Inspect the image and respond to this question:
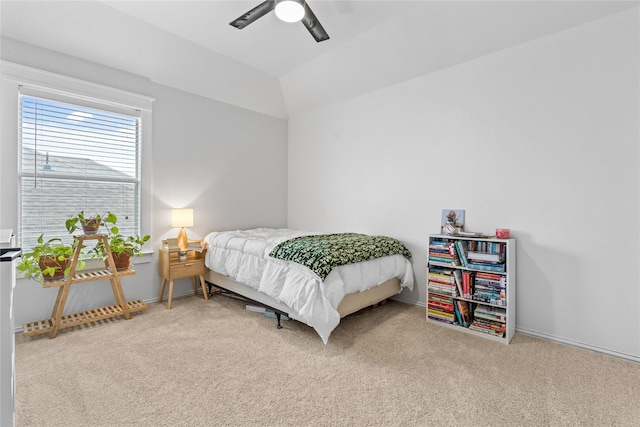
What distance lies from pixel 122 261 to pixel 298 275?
69.9 inches

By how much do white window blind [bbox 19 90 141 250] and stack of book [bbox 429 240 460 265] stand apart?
311 cm

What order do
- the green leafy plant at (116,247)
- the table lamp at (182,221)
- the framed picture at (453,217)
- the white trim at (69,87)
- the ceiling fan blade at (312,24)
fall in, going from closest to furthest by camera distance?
the ceiling fan blade at (312,24) < the white trim at (69,87) < the green leafy plant at (116,247) < the framed picture at (453,217) < the table lamp at (182,221)

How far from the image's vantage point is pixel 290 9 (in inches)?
83.1

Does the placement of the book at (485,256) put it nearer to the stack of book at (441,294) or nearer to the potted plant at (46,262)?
the stack of book at (441,294)

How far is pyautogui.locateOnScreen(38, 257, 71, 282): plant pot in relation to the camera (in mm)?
2529

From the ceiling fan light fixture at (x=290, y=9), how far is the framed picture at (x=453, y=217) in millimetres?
2210

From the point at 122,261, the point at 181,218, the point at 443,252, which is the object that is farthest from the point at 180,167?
the point at 443,252

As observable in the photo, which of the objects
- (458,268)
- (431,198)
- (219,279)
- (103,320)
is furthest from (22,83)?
(458,268)

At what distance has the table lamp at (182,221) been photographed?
345cm

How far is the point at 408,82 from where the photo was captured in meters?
3.43

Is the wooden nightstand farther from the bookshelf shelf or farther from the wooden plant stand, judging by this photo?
the bookshelf shelf

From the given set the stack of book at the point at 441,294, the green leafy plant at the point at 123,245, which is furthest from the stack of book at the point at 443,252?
the green leafy plant at the point at 123,245

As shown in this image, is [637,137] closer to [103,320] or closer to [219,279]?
[219,279]

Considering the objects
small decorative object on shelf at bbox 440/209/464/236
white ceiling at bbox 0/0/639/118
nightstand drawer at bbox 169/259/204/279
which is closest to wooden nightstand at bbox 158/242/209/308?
nightstand drawer at bbox 169/259/204/279
